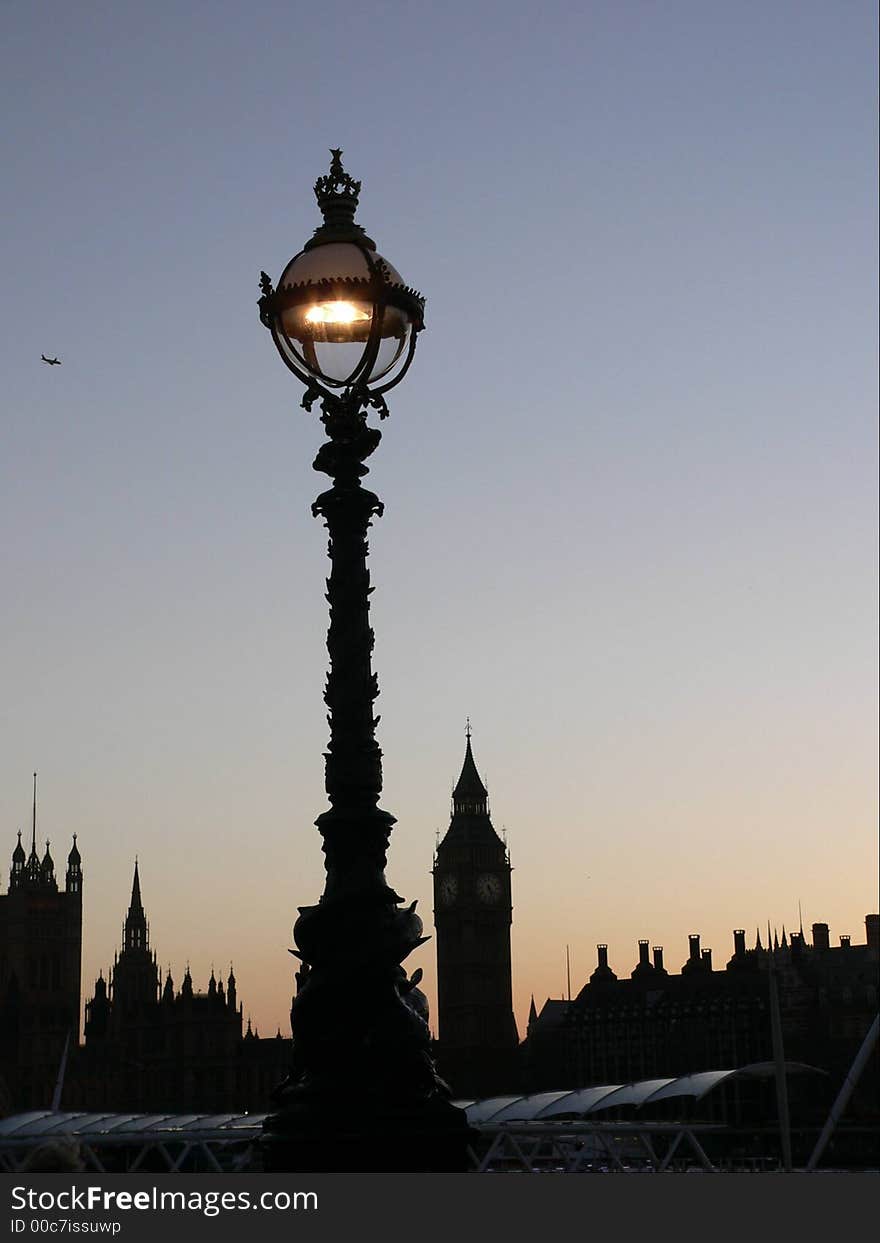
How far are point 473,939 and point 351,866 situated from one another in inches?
5492

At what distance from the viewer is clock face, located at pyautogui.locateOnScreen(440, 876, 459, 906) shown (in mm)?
148425

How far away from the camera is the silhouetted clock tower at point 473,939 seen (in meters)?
140

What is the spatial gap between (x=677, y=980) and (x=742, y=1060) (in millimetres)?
11989

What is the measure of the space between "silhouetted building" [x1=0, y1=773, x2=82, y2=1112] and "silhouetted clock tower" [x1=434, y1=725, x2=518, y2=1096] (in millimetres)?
28925

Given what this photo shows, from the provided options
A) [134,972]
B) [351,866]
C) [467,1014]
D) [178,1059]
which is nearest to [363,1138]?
[351,866]

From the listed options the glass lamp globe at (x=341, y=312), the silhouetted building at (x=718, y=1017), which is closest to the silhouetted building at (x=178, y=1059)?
the silhouetted building at (x=718, y=1017)

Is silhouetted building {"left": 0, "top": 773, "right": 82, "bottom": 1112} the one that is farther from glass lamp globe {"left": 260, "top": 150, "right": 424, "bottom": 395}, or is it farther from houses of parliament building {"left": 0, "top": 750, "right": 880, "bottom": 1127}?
glass lamp globe {"left": 260, "top": 150, "right": 424, "bottom": 395}

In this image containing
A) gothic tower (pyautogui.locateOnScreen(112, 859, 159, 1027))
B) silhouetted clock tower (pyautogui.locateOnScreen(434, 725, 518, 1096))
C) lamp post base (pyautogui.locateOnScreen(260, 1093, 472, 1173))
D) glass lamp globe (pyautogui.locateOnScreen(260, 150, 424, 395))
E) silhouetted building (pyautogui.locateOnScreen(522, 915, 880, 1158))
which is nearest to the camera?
lamp post base (pyautogui.locateOnScreen(260, 1093, 472, 1173))

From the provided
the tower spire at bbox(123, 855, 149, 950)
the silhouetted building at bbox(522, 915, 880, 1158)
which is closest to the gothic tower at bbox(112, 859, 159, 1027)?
the tower spire at bbox(123, 855, 149, 950)

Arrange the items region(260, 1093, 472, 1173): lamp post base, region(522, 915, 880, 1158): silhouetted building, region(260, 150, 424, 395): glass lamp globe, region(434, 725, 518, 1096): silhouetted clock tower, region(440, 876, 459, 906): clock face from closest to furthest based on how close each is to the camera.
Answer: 1. region(260, 1093, 472, 1173): lamp post base
2. region(260, 150, 424, 395): glass lamp globe
3. region(522, 915, 880, 1158): silhouetted building
4. region(434, 725, 518, 1096): silhouetted clock tower
5. region(440, 876, 459, 906): clock face

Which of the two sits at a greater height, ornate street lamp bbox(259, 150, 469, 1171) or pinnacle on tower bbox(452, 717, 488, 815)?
pinnacle on tower bbox(452, 717, 488, 815)

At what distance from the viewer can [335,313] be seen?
952 cm

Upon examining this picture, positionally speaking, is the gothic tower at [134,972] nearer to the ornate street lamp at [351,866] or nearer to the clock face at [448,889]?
the clock face at [448,889]

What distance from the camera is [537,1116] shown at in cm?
5100
